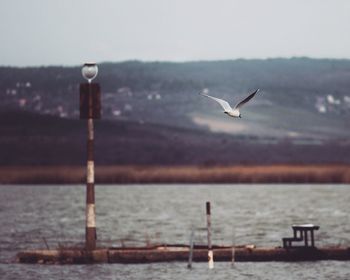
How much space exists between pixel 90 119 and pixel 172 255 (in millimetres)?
4573

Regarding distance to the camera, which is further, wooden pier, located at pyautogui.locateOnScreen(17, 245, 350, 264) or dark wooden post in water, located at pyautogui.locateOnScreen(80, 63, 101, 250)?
wooden pier, located at pyautogui.locateOnScreen(17, 245, 350, 264)

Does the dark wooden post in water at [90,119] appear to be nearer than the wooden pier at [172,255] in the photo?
Yes

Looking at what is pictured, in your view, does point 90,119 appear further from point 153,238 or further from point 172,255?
→ point 153,238

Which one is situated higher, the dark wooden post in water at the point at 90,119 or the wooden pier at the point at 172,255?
the dark wooden post in water at the point at 90,119

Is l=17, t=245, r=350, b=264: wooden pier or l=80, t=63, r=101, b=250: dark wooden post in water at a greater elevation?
l=80, t=63, r=101, b=250: dark wooden post in water

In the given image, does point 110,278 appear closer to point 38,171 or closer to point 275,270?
point 275,270

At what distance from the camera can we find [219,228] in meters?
69.9

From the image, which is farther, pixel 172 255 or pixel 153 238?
pixel 153 238

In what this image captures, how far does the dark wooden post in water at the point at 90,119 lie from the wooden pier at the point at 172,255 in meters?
0.46

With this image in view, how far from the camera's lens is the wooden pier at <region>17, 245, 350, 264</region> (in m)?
38.1

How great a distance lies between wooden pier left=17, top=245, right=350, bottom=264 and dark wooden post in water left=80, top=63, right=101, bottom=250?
0.46 meters

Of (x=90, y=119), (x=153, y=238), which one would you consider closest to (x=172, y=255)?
(x=90, y=119)

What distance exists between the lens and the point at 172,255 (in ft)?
126

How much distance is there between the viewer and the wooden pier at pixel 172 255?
38125mm
